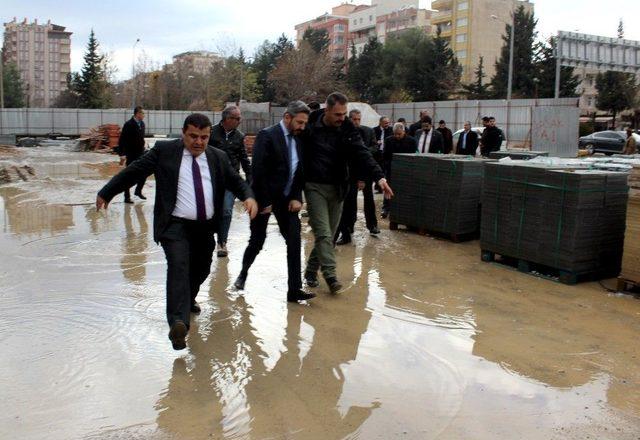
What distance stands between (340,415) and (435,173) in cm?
603

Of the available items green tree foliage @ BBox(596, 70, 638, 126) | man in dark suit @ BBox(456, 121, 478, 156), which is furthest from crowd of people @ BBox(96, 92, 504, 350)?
green tree foliage @ BBox(596, 70, 638, 126)

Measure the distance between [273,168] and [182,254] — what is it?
1.69m

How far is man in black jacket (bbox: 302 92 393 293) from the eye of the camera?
626cm

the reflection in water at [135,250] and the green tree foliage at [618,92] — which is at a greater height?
the green tree foliage at [618,92]

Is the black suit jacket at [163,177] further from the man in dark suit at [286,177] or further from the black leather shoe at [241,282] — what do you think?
the black leather shoe at [241,282]

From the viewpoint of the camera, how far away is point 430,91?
60.5 meters

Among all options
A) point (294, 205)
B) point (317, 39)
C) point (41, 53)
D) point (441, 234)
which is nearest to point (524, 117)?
point (441, 234)

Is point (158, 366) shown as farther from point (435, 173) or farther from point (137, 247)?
point (435, 173)

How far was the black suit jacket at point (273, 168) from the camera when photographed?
6.05 meters

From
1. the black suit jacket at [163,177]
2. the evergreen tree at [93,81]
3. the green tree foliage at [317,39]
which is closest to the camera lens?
the black suit jacket at [163,177]

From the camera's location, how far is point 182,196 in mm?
4746

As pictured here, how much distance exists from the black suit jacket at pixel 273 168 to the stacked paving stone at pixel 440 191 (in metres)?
3.66

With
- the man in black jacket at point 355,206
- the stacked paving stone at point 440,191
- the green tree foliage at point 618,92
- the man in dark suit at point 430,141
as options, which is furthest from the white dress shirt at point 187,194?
the green tree foliage at point 618,92

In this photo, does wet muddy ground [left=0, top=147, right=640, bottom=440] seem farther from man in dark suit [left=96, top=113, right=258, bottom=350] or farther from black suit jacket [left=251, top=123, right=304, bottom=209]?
black suit jacket [left=251, top=123, right=304, bottom=209]
